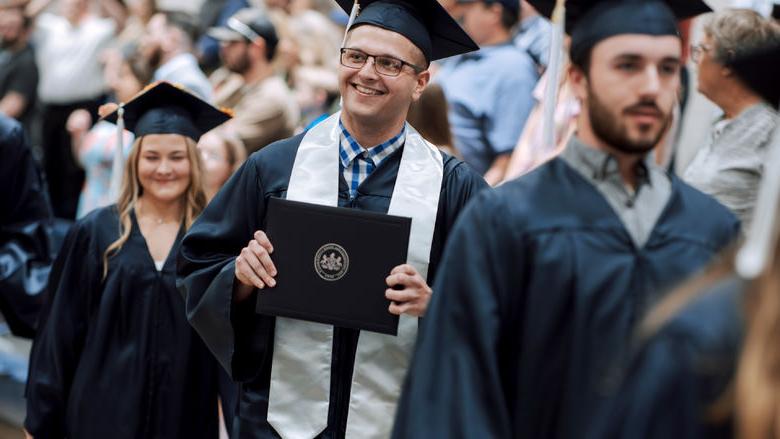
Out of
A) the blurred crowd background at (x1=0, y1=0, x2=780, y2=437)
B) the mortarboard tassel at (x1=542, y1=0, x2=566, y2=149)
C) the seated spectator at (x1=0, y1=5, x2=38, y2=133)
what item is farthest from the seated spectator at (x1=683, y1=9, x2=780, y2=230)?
the seated spectator at (x1=0, y1=5, x2=38, y2=133)

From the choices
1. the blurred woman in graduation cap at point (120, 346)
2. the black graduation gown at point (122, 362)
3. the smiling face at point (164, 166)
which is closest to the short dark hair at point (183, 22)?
the smiling face at point (164, 166)

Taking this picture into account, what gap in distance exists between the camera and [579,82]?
328cm

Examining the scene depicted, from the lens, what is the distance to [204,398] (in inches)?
211

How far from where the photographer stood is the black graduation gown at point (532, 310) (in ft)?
9.90

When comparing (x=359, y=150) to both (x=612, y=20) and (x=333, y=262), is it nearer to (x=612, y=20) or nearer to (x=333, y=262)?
(x=333, y=262)

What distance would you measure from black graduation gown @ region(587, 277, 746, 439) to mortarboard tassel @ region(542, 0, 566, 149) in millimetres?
2003

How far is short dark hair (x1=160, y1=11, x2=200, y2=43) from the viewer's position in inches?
396

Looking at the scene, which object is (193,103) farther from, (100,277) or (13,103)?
(13,103)

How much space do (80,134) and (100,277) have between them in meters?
4.75

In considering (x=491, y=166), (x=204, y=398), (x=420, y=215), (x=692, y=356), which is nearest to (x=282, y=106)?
(x=491, y=166)

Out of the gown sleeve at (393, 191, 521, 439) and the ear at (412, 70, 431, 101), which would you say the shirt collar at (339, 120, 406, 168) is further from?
the gown sleeve at (393, 191, 521, 439)

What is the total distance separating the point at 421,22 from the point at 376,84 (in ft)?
1.10

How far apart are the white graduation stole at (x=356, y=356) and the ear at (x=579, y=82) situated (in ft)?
3.06

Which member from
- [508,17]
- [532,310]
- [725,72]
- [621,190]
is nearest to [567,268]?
[532,310]
